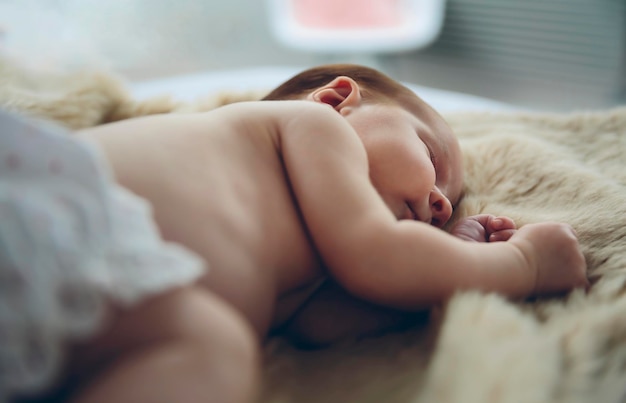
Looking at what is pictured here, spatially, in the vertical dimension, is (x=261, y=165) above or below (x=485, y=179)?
above

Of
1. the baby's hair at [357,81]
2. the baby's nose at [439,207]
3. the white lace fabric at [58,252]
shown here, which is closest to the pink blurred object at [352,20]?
the baby's hair at [357,81]

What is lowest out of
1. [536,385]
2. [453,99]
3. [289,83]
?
[453,99]

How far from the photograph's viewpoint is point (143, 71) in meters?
2.60

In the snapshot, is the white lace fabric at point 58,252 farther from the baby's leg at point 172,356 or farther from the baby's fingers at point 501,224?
the baby's fingers at point 501,224

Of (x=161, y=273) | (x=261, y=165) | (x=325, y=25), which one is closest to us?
(x=161, y=273)

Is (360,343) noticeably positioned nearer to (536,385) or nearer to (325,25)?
(536,385)

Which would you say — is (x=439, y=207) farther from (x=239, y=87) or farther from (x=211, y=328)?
(x=239, y=87)

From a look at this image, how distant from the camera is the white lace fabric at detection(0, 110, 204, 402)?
424 mm

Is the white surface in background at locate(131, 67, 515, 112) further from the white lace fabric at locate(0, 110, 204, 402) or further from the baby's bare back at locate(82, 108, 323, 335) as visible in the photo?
the white lace fabric at locate(0, 110, 204, 402)

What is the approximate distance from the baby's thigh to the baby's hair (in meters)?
0.48

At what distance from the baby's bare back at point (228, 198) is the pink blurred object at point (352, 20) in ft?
4.70

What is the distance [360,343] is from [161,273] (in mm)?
291

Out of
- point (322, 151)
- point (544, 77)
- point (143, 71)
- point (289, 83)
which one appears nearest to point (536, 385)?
point (322, 151)

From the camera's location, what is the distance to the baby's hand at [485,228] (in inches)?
32.3
